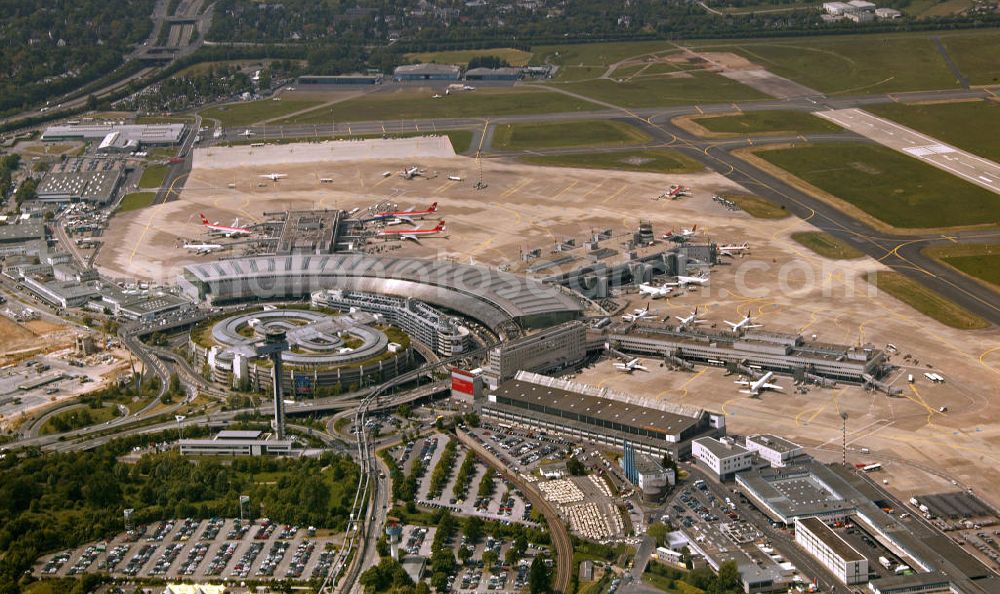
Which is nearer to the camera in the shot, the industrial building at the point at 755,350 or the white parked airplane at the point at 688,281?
the industrial building at the point at 755,350

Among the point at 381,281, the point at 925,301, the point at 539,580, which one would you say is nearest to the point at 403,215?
the point at 381,281

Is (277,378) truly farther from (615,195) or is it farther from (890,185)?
(890,185)

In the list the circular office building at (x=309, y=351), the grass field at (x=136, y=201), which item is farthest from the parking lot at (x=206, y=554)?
the grass field at (x=136, y=201)

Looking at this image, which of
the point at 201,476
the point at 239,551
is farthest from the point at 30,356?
the point at 239,551

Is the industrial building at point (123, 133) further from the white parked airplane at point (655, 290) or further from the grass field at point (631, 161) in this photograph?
the white parked airplane at point (655, 290)

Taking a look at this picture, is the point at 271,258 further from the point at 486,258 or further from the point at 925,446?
the point at 925,446

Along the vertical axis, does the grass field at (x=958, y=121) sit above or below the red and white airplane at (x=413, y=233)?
above

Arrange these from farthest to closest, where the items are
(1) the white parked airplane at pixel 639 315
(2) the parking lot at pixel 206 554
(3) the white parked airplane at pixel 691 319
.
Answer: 1. (1) the white parked airplane at pixel 639 315
2. (3) the white parked airplane at pixel 691 319
3. (2) the parking lot at pixel 206 554
